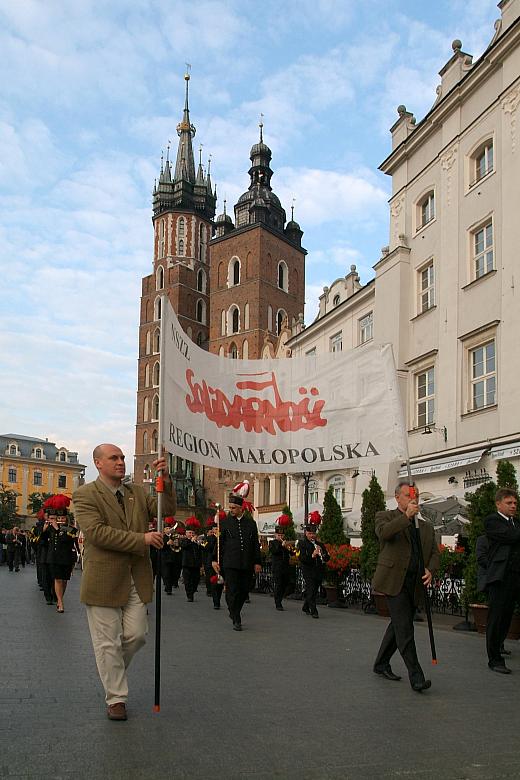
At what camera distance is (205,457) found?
9539 millimetres

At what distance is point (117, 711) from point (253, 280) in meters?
73.3

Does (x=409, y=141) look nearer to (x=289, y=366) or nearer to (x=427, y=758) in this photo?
(x=289, y=366)

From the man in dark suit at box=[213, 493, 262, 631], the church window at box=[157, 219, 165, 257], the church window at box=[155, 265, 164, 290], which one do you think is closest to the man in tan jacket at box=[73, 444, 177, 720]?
the man in dark suit at box=[213, 493, 262, 631]

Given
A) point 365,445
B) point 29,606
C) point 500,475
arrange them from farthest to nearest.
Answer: point 29,606, point 500,475, point 365,445

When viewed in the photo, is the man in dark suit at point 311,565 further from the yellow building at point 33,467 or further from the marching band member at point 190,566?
the yellow building at point 33,467

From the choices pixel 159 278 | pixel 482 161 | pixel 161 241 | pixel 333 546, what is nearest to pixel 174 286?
pixel 159 278

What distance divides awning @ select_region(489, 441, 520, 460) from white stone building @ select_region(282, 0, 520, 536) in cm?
3

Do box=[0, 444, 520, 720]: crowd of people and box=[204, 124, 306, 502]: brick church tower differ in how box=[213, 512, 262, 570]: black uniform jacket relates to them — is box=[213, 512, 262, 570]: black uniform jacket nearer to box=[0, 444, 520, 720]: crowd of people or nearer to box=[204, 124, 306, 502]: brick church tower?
box=[0, 444, 520, 720]: crowd of people

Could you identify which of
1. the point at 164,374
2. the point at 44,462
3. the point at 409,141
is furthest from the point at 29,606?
the point at 44,462

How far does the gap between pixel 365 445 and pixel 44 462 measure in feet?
407

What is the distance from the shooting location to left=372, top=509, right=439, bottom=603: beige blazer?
25.5ft

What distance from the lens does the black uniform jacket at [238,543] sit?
44.6ft

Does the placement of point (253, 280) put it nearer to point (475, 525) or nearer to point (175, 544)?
point (175, 544)

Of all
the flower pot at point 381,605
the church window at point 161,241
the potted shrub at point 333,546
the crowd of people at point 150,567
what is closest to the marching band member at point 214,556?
the potted shrub at point 333,546
